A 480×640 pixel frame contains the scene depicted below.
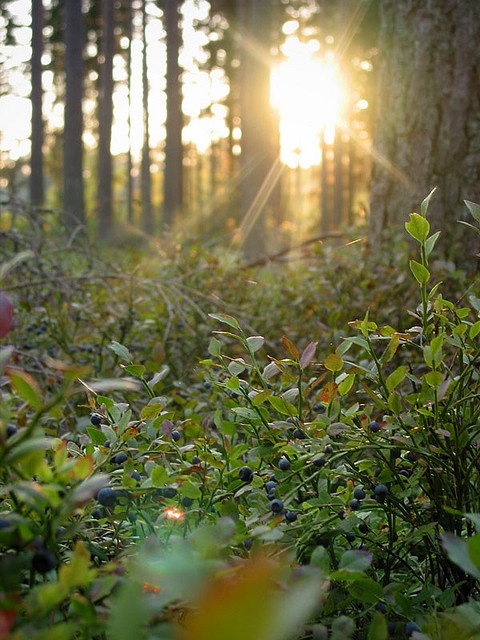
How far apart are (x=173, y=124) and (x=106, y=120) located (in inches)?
184

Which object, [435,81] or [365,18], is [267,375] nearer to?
[435,81]

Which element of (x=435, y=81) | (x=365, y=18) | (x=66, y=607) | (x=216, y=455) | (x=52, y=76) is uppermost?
(x=52, y=76)

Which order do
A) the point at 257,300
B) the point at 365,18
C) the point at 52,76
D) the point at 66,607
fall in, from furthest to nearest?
the point at 52,76, the point at 365,18, the point at 257,300, the point at 66,607

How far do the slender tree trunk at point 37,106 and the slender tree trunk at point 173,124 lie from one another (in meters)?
2.59

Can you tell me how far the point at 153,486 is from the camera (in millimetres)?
1059

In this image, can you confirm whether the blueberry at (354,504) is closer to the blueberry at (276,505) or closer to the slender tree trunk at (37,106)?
the blueberry at (276,505)

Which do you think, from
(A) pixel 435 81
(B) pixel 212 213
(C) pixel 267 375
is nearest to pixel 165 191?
(B) pixel 212 213

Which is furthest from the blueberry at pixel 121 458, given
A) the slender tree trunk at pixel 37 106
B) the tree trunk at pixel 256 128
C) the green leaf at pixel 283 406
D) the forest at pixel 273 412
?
the slender tree trunk at pixel 37 106

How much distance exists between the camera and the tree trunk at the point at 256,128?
1175 centimetres

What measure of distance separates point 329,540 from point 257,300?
9.36 feet

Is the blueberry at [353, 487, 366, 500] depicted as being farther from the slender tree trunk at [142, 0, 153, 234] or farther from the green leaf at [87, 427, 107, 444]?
the slender tree trunk at [142, 0, 153, 234]

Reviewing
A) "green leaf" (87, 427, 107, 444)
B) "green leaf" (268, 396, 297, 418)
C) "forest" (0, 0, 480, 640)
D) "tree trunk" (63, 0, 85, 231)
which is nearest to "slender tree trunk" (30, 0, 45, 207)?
"tree trunk" (63, 0, 85, 231)

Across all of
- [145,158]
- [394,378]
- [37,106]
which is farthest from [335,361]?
[145,158]

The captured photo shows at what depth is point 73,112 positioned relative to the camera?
12977mm
